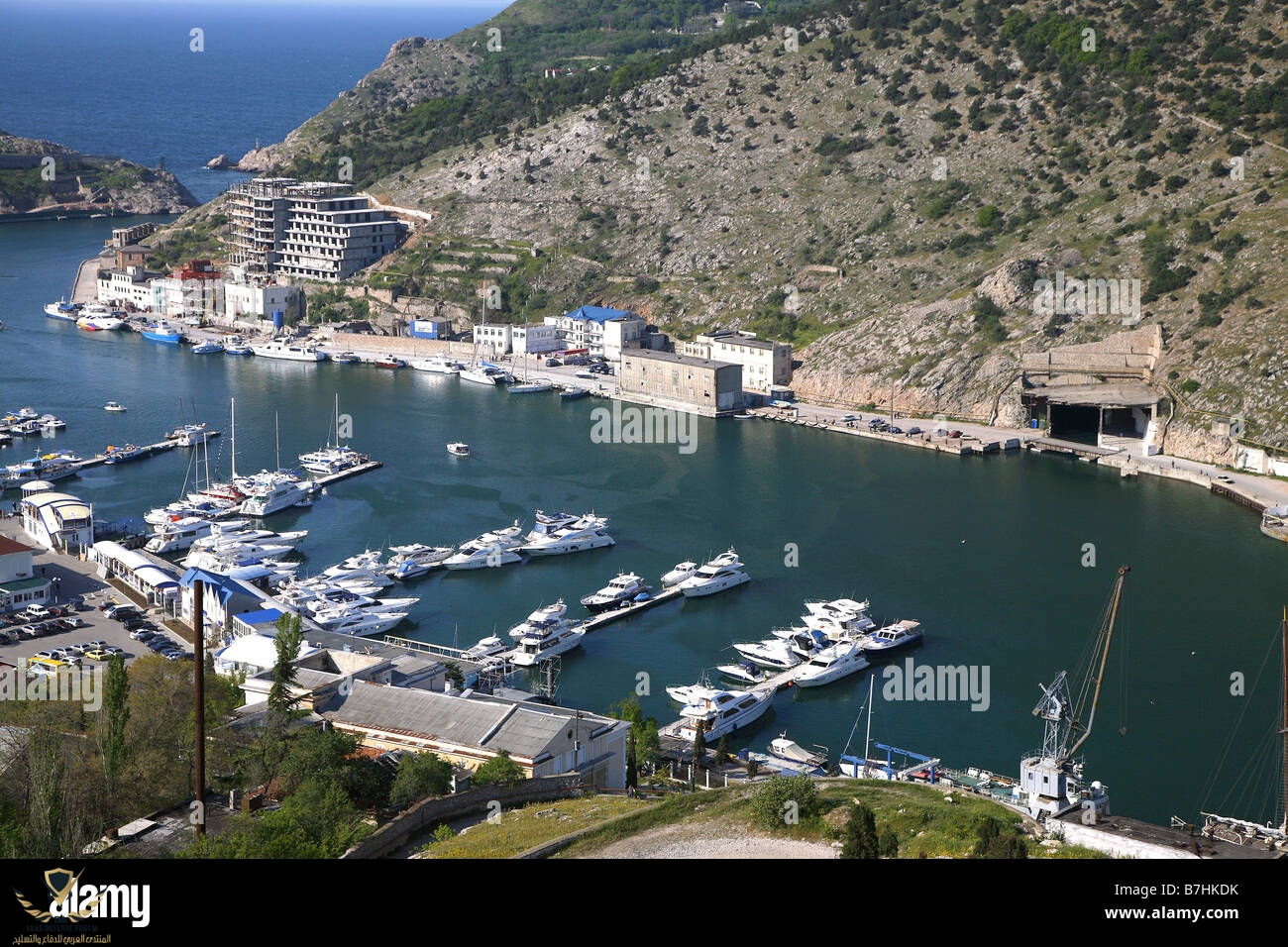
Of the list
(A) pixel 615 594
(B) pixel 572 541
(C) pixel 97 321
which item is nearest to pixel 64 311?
(C) pixel 97 321

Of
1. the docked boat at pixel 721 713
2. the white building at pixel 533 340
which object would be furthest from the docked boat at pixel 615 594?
the white building at pixel 533 340

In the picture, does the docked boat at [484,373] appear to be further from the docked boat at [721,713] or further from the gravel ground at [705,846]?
the gravel ground at [705,846]

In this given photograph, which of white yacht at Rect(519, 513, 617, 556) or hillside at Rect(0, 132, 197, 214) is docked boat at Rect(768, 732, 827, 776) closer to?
white yacht at Rect(519, 513, 617, 556)

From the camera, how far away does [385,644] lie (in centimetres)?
2784

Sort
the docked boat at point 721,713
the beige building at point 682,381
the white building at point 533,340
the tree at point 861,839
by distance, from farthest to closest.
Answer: the white building at point 533,340, the beige building at point 682,381, the docked boat at point 721,713, the tree at point 861,839

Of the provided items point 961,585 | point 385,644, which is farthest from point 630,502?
point 385,644

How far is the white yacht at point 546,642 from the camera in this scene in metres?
29.5

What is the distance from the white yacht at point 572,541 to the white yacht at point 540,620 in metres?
4.82

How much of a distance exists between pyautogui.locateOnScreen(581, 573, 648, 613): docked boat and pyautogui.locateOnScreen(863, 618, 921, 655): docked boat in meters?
5.31

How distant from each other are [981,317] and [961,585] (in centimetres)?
1901

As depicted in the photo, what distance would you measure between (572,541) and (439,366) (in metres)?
22.2

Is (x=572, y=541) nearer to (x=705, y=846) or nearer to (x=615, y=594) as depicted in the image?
(x=615, y=594)

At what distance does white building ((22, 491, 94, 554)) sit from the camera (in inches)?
1384

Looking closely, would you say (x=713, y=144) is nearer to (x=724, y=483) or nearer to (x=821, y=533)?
(x=724, y=483)
